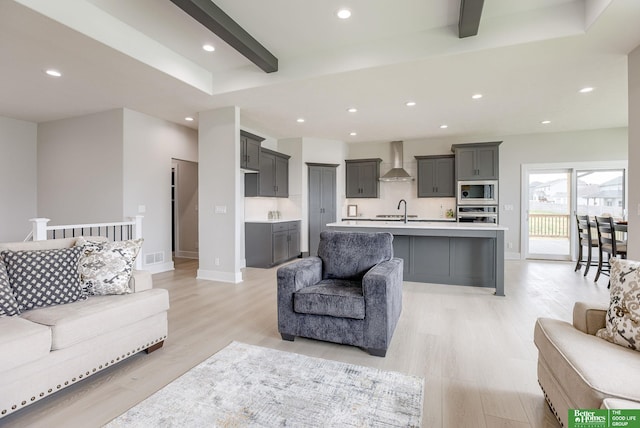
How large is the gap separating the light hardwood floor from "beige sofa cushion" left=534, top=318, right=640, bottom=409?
0.47 m

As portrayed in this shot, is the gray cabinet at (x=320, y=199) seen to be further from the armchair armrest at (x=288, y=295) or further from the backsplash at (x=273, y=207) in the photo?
the armchair armrest at (x=288, y=295)

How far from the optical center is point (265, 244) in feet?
19.1

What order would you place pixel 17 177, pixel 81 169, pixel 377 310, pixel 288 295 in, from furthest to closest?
pixel 17 177 < pixel 81 169 < pixel 288 295 < pixel 377 310

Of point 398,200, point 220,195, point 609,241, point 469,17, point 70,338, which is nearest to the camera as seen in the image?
point 70,338

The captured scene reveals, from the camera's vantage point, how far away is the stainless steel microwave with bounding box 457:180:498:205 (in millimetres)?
6445

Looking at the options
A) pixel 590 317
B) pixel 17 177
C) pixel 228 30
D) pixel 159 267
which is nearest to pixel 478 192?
pixel 590 317

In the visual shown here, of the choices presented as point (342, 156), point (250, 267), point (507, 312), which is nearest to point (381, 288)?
point (507, 312)

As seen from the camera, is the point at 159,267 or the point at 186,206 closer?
the point at 159,267

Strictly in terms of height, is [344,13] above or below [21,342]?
above

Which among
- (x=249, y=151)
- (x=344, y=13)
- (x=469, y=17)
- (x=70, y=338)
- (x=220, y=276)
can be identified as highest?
(x=344, y=13)

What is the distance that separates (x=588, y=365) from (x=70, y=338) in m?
2.72

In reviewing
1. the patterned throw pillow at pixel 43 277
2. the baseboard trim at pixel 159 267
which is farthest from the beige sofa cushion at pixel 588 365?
the baseboard trim at pixel 159 267

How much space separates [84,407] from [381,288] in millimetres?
2026

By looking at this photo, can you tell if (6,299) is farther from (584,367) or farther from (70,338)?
(584,367)
